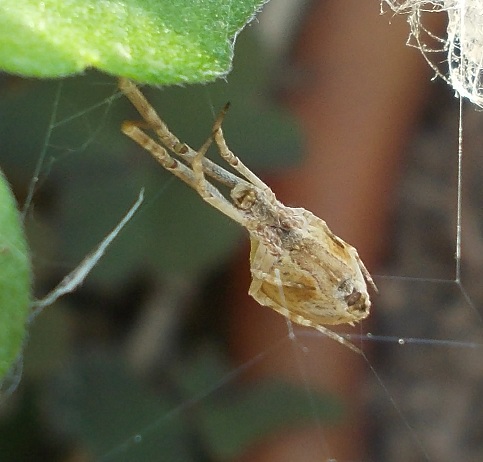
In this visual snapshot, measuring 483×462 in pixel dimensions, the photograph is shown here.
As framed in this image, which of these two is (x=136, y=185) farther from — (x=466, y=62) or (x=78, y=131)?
(x=466, y=62)

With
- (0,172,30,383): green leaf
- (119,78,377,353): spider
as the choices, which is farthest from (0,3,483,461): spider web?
(0,172,30,383): green leaf

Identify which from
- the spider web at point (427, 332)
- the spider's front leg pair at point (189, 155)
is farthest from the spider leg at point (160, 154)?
the spider web at point (427, 332)

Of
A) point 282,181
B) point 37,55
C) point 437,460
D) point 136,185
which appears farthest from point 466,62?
point 437,460

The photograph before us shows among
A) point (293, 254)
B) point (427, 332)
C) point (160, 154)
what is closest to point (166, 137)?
point (160, 154)

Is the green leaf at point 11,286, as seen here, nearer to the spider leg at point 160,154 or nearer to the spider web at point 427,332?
the spider leg at point 160,154

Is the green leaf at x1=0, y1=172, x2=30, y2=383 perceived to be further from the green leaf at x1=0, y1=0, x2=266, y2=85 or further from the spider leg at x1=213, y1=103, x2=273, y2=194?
the spider leg at x1=213, y1=103, x2=273, y2=194

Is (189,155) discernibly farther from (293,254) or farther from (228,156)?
(293,254)
